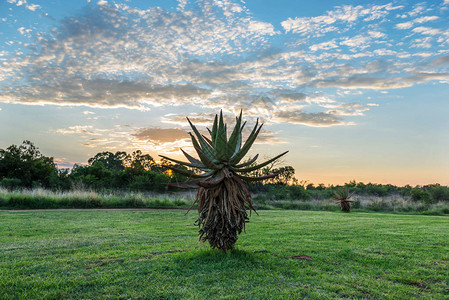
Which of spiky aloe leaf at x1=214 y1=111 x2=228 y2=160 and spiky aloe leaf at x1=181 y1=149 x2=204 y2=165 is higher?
spiky aloe leaf at x1=214 y1=111 x2=228 y2=160

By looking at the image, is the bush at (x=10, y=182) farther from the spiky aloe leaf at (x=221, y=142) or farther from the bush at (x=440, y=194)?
the bush at (x=440, y=194)

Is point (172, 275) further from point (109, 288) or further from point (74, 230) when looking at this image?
point (74, 230)

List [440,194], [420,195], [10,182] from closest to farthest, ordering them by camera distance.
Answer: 1. [10,182]
2. [420,195]
3. [440,194]

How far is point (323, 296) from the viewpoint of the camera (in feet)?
12.4

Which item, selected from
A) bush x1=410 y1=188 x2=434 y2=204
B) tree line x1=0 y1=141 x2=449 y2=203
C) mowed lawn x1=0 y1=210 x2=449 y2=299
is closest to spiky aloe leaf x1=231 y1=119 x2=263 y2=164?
mowed lawn x1=0 y1=210 x2=449 y2=299

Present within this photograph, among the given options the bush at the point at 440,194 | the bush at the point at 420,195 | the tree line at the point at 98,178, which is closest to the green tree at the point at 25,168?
the tree line at the point at 98,178

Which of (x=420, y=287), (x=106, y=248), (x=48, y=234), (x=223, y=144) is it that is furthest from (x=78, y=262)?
(x=420, y=287)

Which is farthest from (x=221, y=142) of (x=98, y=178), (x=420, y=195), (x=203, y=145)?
(x=98, y=178)

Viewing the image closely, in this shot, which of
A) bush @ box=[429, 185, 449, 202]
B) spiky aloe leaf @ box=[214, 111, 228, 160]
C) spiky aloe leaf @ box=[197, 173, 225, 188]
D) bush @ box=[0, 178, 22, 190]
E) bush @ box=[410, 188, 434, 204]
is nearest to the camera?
spiky aloe leaf @ box=[197, 173, 225, 188]

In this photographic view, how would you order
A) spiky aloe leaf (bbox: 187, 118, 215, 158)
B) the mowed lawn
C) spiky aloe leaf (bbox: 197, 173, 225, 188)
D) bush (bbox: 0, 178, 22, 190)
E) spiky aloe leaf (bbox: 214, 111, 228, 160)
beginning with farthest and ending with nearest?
bush (bbox: 0, 178, 22, 190) < spiky aloe leaf (bbox: 187, 118, 215, 158) < spiky aloe leaf (bbox: 214, 111, 228, 160) < spiky aloe leaf (bbox: 197, 173, 225, 188) < the mowed lawn

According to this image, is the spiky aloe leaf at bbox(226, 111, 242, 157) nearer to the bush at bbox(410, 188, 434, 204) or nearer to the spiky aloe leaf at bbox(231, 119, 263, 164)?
the spiky aloe leaf at bbox(231, 119, 263, 164)

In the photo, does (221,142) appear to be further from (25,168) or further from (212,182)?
(25,168)

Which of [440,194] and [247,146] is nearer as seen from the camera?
[247,146]

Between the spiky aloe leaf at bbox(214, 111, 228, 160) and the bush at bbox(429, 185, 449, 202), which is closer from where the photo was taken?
the spiky aloe leaf at bbox(214, 111, 228, 160)
